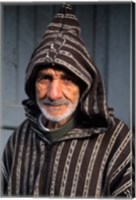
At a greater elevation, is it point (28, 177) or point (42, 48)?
point (42, 48)

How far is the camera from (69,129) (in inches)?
97.8

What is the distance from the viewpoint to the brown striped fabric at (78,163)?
8.05 feet

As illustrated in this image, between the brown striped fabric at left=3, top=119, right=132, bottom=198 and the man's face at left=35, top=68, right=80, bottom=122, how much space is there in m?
0.06

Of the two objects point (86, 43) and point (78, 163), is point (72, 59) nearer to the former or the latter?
point (86, 43)

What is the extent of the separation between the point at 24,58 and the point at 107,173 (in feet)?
1.37

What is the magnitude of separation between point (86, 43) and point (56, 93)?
6.7 inches

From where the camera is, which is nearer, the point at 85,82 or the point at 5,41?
the point at 85,82

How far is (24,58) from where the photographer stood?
2545mm

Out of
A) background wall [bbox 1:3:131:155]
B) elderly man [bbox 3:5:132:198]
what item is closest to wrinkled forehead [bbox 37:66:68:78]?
elderly man [bbox 3:5:132:198]

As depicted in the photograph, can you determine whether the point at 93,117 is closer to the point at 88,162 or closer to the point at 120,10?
the point at 88,162

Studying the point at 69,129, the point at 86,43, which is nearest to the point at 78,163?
the point at 69,129

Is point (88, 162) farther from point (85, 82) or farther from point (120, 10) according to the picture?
point (120, 10)

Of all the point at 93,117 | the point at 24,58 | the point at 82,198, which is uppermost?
the point at 24,58

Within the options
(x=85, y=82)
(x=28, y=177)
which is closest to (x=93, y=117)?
(x=85, y=82)
